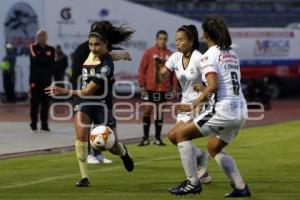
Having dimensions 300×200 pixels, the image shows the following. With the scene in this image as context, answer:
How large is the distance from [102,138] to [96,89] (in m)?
0.59

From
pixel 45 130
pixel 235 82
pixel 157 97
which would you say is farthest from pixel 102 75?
pixel 45 130

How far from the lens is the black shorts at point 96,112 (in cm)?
1230

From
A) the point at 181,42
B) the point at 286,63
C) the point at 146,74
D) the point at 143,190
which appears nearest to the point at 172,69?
the point at 181,42

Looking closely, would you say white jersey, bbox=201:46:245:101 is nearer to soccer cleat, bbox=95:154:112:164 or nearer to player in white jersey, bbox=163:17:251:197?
player in white jersey, bbox=163:17:251:197

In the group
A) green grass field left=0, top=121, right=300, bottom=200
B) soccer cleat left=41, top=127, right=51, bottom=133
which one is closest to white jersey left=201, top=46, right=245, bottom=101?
green grass field left=0, top=121, right=300, bottom=200

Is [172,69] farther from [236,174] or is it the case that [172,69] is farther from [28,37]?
[28,37]

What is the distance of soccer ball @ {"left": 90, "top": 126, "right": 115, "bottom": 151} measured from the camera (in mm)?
12055

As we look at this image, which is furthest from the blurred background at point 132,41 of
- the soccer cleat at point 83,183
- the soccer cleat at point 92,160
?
the soccer cleat at point 83,183

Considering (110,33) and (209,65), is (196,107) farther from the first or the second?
(110,33)

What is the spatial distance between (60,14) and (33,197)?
2315 centimetres

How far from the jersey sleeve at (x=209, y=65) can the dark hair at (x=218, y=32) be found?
0.62ft

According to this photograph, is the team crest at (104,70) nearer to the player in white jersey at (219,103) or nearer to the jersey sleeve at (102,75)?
the jersey sleeve at (102,75)

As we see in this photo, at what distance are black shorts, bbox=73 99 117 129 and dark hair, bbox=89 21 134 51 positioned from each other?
2.44ft

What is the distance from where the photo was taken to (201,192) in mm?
11328
